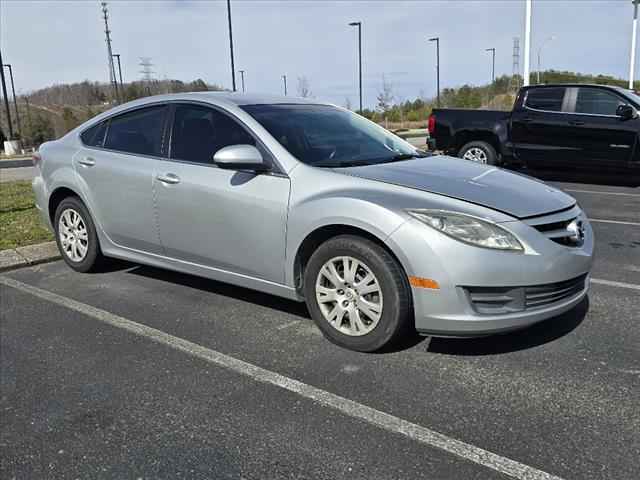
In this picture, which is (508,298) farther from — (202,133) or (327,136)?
(202,133)

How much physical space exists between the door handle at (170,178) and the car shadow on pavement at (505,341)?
2.12 metres

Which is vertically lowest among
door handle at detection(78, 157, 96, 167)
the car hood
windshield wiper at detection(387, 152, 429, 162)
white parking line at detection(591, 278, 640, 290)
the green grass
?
white parking line at detection(591, 278, 640, 290)

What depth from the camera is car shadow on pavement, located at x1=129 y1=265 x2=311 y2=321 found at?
4492 millimetres

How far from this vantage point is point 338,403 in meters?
3.03

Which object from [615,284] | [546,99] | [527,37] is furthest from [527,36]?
[615,284]

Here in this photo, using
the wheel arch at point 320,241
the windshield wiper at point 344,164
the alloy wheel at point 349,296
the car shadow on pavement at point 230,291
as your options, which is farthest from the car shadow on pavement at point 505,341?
the windshield wiper at point 344,164

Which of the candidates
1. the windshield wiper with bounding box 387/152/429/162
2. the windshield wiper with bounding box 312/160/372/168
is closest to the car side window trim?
the windshield wiper with bounding box 312/160/372/168

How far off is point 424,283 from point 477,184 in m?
0.84

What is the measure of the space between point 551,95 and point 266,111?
7947 mm

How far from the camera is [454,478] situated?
2402mm

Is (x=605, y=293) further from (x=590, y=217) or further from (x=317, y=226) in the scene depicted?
(x=590, y=217)

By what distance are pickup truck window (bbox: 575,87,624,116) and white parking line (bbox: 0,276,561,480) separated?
8.95 meters

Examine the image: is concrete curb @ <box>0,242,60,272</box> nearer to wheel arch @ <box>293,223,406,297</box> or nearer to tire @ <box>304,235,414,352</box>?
wheel arch @ <box>293,223,406,297</box>

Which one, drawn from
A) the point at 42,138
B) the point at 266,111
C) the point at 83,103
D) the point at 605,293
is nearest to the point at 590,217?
the point at 605,293
